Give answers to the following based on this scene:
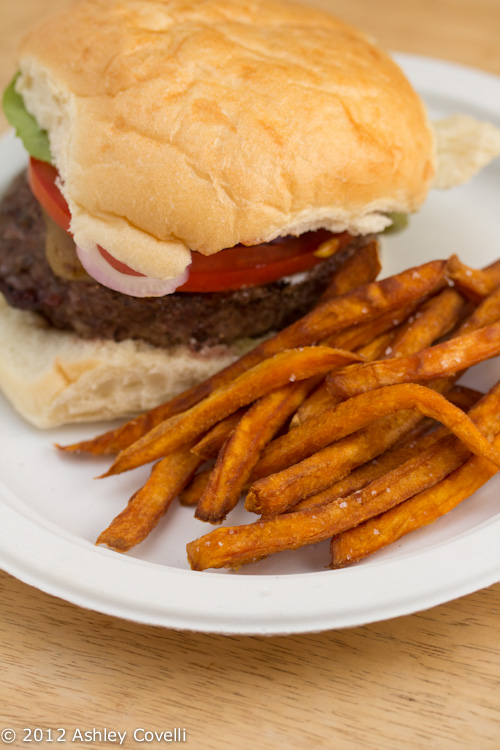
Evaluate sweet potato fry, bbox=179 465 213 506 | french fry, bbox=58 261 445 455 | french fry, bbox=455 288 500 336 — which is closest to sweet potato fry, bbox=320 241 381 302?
french fry, bbox=58 261 445 455

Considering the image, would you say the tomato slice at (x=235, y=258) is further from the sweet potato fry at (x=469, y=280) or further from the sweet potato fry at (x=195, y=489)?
the sweet potato fry at (x=195, y=489)

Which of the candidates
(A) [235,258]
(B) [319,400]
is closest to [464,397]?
(B) [319,400]

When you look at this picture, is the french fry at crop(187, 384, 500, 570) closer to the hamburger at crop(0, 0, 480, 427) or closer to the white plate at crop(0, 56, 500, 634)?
the white plate at crop(0, 56, 500, 634)

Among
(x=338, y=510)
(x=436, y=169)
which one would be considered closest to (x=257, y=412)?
(x=338, y=510)

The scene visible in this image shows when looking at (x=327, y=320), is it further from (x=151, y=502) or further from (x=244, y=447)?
(x=151, y=502)

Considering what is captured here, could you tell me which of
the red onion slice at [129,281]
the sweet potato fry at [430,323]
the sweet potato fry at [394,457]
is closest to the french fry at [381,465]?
the sweet potato fry at [394,457]

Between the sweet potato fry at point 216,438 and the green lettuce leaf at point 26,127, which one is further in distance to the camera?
the green lettuce leaf at point 26,127

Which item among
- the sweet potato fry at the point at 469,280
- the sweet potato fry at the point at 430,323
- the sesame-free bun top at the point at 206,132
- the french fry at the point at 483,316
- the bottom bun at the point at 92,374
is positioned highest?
the sesame-free bun top at the point at 206,132

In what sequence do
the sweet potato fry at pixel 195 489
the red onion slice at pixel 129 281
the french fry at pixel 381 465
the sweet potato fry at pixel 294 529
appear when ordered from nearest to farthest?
1. the sweet potato fry at pixel 294 529
2. the french fry at pixel 381 465
3. the sweet potato fry at pixel 195 489
4. the red onion slice at pixel 129 281
